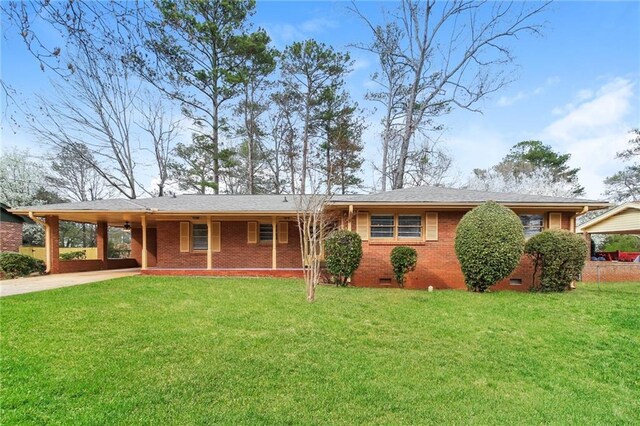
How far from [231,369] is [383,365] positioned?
6.27 ft

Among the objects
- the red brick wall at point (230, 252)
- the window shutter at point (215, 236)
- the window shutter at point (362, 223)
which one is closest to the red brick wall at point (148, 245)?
the red brick wall at point (230, 252)

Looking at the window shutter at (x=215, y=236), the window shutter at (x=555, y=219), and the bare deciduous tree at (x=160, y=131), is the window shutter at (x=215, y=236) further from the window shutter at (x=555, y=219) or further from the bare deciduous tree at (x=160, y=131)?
the window shutter at (x=555, y=219)

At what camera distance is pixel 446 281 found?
11.4 m

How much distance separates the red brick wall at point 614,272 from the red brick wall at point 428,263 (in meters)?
3.90

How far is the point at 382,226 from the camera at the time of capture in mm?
11641

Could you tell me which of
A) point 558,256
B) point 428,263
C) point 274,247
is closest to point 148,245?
point 274,247

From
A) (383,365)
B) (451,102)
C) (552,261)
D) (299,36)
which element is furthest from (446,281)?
(299,36)

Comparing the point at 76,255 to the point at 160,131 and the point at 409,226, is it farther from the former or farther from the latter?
the point at 409,226

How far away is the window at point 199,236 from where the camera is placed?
46.3 feet

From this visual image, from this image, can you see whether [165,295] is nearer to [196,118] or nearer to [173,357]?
[173,357]

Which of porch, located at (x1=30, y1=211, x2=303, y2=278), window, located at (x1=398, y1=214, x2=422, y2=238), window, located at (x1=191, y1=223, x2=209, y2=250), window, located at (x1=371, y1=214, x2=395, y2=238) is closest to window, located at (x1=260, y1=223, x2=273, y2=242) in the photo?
porch, located at (x1=30, y1=211, x2=303, y2=278)

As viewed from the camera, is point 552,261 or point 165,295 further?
point 552,261

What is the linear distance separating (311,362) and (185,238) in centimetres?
1103

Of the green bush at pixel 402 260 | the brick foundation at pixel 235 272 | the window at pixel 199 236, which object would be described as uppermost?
the window at pixel 199 236
